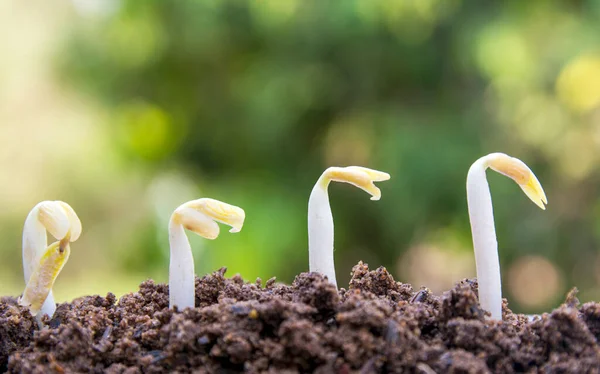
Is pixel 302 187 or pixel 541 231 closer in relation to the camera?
pixel 541 231

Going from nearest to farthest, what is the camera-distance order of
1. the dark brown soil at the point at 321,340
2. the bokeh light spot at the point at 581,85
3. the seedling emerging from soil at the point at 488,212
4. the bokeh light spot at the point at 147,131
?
the dark brown soil at the point at 321,340 → the seedling emerging from soil at the point at 488,212 → the bokeh light spot at the point at 581,85 → the bokeh light spot at the point at 147,131

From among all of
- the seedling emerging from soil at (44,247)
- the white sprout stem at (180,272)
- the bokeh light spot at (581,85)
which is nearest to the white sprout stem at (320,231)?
the white sprout stem at (180,272)

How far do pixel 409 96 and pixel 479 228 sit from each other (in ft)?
7.49

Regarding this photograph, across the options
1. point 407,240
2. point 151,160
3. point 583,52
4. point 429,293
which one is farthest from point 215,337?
point 151,160

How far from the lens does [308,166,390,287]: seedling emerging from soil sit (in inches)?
33.3

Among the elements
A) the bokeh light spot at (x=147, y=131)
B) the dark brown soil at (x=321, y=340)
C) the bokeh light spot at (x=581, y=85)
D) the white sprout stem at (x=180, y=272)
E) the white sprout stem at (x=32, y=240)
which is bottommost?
the dark brown soil at (x=321, y=340)

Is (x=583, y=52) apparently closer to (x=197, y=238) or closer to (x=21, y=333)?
(x=197, y=238)

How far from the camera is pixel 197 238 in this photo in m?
3.04

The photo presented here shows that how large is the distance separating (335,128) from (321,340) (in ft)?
8.00

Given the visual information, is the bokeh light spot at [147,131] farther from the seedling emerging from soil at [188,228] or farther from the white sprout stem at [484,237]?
the white sprout stem at [484,237]

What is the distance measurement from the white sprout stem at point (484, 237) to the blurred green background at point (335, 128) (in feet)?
6.59

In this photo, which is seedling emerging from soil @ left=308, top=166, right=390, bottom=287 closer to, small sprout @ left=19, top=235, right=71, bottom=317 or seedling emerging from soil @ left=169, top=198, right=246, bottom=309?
seedling emerging from soil @ left=169, top=198, right=246, bottom=309

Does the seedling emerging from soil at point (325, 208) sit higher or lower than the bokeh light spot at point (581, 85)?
lower

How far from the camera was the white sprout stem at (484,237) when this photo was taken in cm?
84
